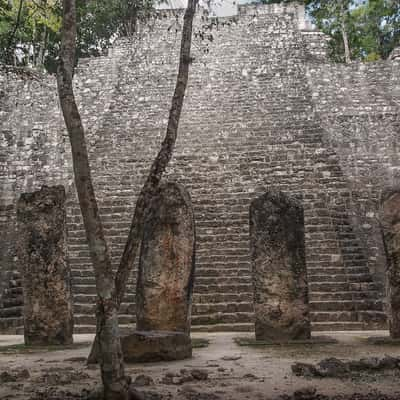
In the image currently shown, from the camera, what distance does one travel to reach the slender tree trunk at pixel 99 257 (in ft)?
11.9

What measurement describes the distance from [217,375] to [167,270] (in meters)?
2.44

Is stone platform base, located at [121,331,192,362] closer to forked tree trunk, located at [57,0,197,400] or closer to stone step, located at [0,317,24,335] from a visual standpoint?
forked tree trunk, located at [57,0,197,400]

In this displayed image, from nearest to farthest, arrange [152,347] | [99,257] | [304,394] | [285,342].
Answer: [304,394]
[99,257]
[152,347]
[285,342]

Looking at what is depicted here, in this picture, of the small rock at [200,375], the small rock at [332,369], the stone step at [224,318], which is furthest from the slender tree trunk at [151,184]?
the stone step at [224,318]

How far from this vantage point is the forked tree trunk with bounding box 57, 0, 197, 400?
3.66 m

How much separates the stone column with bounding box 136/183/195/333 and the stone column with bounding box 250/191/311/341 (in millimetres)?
836

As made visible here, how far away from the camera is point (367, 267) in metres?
9.34

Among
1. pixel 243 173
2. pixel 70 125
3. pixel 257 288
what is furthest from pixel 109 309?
pixel 243 173

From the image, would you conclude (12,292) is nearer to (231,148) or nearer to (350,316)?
(350,316)

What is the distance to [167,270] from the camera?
698cm

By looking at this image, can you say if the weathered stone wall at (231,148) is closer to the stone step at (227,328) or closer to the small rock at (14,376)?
the stone step at (227,328)

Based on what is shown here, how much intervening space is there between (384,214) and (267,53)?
36.4 ft

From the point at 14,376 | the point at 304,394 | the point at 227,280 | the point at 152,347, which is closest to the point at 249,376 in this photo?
the point at 304,394

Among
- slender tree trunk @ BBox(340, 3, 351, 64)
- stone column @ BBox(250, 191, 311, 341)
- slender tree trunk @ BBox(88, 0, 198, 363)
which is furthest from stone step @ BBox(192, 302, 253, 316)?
slender tree trunk @ BBox(340, 3, 351, 64)
